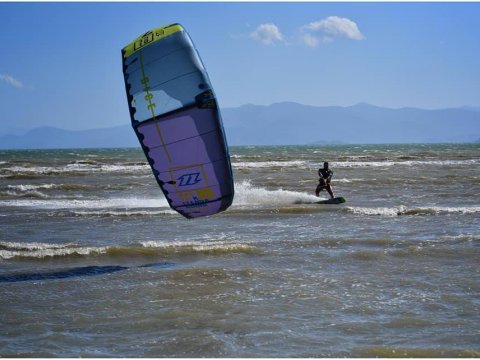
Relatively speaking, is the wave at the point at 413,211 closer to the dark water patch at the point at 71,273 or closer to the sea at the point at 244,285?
the sea at the point at 244,285

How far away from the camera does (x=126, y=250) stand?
1016 cm

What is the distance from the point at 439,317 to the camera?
242 inches

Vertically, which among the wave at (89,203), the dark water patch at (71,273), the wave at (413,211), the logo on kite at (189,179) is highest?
the logo on kite at (189,179)

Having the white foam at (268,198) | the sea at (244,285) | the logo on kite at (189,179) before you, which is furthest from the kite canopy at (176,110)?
the white foam at (268,198)

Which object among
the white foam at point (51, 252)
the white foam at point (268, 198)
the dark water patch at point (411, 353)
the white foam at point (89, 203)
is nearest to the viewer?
the dark water patch at point (411, 353)

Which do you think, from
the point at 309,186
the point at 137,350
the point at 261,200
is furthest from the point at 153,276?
the point at 309,186

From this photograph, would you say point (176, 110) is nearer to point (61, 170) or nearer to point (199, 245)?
point (199, 245)

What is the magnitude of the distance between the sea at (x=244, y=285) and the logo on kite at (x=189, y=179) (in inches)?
49.1

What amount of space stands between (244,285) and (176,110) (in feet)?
8.51

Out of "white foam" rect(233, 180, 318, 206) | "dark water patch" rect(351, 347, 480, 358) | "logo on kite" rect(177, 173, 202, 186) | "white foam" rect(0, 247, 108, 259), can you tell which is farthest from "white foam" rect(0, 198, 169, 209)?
"dark water patch" rect(351, 347, 480, 358)

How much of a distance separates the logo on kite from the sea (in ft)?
4.09

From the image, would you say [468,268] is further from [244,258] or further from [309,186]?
[309,186]

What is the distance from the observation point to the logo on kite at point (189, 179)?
8727 millimetres

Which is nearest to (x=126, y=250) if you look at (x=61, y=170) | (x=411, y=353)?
(x=411, y=353)
